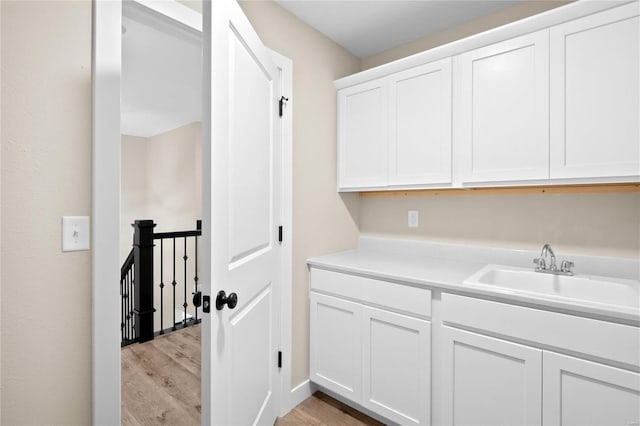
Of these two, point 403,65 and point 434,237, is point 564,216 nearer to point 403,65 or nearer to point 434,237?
point 434,237

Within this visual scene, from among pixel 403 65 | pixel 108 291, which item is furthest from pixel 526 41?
pixel 108 291

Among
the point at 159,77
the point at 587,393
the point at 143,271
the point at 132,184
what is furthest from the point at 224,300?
the point at 132,184

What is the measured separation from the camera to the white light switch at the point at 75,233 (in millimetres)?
1021

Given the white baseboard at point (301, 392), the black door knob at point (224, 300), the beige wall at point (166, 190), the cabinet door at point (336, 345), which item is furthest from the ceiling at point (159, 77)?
the white baseboard at point (301, 392)

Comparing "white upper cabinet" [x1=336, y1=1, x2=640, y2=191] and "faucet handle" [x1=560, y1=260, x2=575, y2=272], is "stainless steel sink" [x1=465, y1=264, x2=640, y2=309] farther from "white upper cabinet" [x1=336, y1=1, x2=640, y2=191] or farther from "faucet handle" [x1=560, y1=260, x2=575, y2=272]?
"white upper cabinet" [x1=336, y1=1, x2=640, y2=191]

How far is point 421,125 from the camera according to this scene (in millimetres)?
1935

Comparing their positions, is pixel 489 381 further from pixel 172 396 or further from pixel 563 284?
pixel 172 396

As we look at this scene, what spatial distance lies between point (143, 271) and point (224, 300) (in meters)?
2.57

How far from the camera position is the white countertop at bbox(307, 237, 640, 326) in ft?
3.93

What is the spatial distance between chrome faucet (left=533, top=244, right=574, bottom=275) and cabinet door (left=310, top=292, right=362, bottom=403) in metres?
1.02

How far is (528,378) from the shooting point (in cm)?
129

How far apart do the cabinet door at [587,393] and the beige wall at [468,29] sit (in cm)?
188

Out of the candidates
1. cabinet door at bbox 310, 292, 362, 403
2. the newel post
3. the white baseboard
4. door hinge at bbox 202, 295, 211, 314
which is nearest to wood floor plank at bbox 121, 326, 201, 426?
the newel post

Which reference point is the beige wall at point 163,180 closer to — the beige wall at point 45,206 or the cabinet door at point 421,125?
the cabinet door at point 421,125
